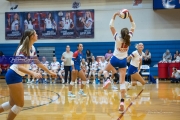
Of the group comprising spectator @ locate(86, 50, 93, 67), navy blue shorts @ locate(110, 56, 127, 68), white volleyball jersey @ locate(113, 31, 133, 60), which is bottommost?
spectator @ locate(86, 50, 93, 67)

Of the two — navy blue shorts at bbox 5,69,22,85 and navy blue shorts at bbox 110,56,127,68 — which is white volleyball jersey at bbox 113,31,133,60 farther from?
navy blue shorts at bbox 5,69,22,85

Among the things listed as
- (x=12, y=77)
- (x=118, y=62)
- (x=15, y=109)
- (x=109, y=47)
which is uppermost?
(x=109, y=47)

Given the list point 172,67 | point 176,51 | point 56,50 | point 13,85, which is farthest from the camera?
point 56,50

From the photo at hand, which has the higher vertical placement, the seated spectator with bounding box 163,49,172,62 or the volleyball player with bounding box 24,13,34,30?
the volleyball player with bounding box 24,13,34,30

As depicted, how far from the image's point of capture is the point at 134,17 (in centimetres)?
1875

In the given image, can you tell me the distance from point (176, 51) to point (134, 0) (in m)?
4.64

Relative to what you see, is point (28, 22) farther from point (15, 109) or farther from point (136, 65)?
Result: point (15, 109)

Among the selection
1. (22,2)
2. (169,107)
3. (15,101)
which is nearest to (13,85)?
(15,101)

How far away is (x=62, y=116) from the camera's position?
558 centimetres

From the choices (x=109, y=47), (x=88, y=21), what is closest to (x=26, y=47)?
(x=109, y=47)

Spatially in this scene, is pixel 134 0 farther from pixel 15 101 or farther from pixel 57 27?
pixel 15 101

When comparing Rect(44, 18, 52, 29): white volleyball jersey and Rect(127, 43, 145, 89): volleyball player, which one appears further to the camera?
Rect(44, 18, 52, 29): white volleyball jersey

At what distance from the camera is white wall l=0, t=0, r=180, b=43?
1828 cm

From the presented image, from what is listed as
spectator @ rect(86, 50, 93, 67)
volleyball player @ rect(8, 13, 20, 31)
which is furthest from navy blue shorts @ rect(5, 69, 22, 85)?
volleyball player @ rect(8, 13, 20, 31)
